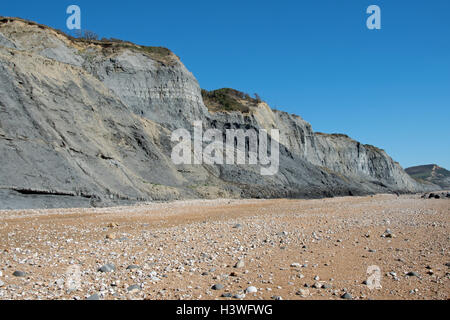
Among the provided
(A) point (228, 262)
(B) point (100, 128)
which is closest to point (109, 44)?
(B) point (100, 128)

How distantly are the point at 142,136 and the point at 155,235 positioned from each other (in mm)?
21827

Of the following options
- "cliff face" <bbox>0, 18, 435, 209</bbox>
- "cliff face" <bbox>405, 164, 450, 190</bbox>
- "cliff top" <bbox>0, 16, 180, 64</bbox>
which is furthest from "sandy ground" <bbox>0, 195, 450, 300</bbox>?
"cliff face" <bbox>405, 164, 450, 190</bbox>

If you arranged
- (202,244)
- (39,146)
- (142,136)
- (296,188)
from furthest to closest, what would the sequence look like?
(296,188), (142,136), (39,146), (202,244)

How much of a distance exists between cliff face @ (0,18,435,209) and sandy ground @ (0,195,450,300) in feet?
30.2

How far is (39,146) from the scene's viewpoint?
772 inches

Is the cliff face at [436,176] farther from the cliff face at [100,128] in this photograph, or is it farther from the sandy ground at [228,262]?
the sandy ground at [228,262]

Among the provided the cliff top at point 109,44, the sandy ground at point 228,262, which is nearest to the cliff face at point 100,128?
the cliff top at point 109,44

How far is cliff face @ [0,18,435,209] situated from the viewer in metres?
18.8

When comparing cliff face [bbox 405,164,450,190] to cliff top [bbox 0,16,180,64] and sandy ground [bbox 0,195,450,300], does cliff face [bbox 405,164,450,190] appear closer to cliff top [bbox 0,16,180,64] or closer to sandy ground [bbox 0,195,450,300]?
cliff top [bbox 0,16,180,64]

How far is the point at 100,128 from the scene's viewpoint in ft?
88.8

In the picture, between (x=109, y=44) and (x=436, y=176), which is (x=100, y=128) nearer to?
(x=109, y=44)
